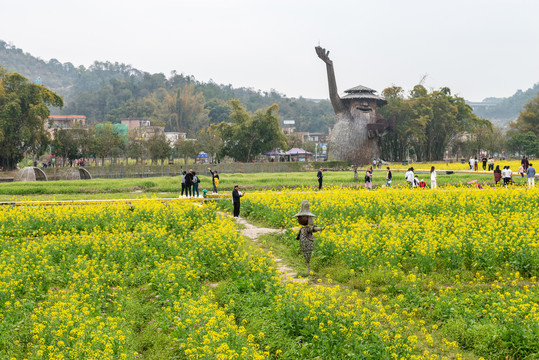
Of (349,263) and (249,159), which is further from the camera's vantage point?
(249,159)

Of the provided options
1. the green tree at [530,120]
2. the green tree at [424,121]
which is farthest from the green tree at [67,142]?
the green tree at [530,120]

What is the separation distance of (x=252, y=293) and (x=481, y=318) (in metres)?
4.58

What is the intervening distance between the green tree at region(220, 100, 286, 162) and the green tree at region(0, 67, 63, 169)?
23365 mm

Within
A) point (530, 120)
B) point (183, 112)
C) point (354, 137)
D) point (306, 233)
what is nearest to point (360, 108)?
point (354, 137)

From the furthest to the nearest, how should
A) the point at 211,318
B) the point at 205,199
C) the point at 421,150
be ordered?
the point at 421,150 < the point at 205,199 < the point at 211,318

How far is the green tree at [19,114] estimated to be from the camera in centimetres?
5038

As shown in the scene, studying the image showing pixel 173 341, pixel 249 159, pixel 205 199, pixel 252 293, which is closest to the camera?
pixel 173 341

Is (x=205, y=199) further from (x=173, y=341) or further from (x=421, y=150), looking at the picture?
(x=421, y=150)

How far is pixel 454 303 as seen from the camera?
961 centimetres

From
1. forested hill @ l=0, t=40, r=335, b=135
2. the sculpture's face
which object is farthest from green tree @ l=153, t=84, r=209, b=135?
the sculpture's face

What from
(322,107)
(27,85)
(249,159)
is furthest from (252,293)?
(322,107)

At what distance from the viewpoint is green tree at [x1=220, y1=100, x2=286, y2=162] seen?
65812mm

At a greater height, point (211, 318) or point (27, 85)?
point (27, 85)

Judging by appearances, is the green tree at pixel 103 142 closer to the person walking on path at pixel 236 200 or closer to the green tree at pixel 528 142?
the person walking on path at pixel 236 200
